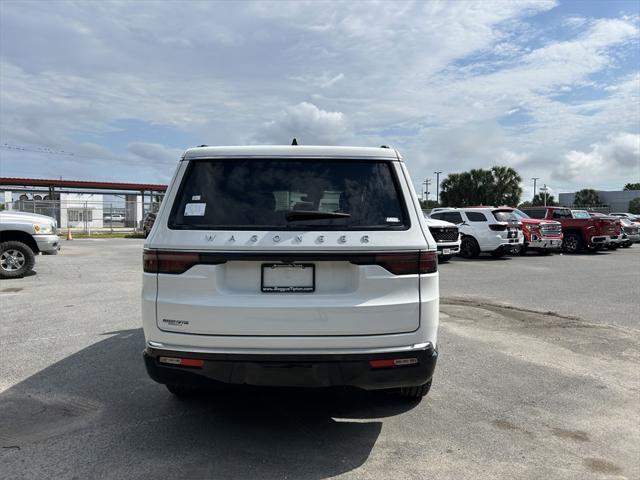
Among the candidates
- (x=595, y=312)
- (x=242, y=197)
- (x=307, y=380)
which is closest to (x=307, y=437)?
(x=307, y=380)

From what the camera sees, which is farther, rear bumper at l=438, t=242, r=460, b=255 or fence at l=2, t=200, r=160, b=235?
fence at l=2, t=200, r=160, b=235

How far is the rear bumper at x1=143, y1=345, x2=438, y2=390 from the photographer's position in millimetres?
3072

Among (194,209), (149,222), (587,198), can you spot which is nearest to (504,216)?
(149,222)

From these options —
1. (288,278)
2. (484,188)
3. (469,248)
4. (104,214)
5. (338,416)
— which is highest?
(484,188)

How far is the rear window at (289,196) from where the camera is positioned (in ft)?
10.6

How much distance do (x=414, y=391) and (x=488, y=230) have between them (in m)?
14.1

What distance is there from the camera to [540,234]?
18312 millimetres

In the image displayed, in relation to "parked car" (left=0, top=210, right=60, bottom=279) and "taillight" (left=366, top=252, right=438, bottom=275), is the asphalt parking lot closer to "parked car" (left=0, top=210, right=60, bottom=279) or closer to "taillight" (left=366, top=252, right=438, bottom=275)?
"taillight" (left=366, top=252, right=438, bottom=275)

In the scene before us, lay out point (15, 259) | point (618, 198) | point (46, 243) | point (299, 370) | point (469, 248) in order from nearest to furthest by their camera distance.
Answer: point (299, 370)
point (15, 259)
point (46, 243)
point (469, 248)
point (618, 198)

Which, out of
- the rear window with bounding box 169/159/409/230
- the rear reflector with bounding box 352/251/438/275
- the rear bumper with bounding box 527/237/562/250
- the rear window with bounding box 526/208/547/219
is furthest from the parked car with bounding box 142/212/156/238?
the rear window with bounding box 526/208/547/219

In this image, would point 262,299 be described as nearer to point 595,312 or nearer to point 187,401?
point 187,401

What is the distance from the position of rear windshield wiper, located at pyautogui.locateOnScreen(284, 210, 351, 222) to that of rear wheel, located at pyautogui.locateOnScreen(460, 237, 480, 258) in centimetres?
1510

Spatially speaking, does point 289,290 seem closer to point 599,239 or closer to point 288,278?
point 288,278

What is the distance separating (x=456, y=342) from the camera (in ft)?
19.6
